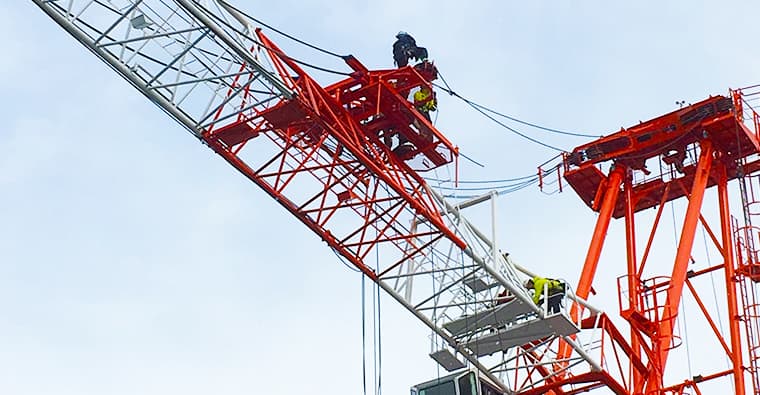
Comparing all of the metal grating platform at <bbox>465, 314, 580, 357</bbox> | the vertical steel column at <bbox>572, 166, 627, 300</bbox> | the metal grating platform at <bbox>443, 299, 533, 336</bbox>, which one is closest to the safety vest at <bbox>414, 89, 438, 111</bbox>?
the metal grating platform at <bbox>443, 299, 533, 336</bbox>

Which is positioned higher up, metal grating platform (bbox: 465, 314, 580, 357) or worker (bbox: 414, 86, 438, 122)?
worker (bbox: 414, 86, 438, 122)

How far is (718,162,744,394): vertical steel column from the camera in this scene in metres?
37.2

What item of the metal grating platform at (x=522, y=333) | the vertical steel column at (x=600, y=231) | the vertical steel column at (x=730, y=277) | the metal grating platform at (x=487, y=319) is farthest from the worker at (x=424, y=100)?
the vertical steel column at (x=730, y=277)

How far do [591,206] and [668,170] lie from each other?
2720mm

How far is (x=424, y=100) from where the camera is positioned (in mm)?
33281

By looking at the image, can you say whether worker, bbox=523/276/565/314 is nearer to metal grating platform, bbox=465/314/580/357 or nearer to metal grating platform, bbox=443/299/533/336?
metal grating platform, bbox=465/314/580/357

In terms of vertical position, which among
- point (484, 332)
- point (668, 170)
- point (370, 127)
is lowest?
point (484, 332)

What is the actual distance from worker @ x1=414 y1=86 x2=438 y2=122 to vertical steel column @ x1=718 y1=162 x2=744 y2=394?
10.8m

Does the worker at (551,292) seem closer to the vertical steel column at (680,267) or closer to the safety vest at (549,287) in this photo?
the safety vest at (549,287)

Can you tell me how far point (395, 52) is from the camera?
111 feet

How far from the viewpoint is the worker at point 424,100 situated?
33287 millimetres

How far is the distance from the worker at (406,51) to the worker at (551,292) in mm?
6615

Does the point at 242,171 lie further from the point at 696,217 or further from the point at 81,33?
the point at 696,217

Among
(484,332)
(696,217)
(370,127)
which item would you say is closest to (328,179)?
(370,127)
